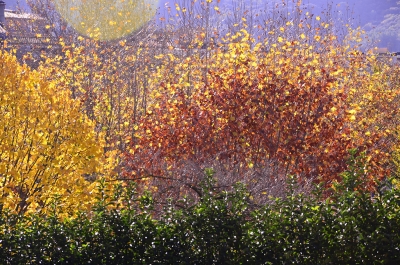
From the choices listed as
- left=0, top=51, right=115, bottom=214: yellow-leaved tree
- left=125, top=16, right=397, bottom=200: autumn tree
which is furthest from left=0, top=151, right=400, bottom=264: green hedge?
left=125, top=16, right=397, bottom=200: autumn tree

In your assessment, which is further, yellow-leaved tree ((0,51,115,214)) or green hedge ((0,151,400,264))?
yellow-leaved tree ((0,51,115,214))

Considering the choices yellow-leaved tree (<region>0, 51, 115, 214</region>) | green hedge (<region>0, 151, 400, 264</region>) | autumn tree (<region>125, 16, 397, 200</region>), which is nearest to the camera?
green hedge (<region>0, 151, 400, 264</region>)

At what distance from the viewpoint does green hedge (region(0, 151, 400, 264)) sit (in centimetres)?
475

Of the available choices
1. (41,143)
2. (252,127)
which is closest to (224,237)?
(41,143)

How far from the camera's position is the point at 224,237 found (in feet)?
16.0

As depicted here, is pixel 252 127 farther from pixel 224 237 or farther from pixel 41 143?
pixel 224 237

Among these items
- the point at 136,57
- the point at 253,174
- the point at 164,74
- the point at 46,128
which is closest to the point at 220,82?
the point at 253,174

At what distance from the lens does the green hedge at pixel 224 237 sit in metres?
4.75

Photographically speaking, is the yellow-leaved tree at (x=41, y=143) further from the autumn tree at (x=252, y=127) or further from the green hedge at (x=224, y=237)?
the green hedge at (x=224, y=237)

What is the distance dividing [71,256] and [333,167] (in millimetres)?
6948

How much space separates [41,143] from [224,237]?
5230mm

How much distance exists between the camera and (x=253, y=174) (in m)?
9.43

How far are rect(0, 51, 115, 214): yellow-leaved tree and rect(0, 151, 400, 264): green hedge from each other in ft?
13.8

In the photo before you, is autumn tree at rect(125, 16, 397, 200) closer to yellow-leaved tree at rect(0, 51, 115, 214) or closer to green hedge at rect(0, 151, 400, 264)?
yellow-leaved tree at rect(0, 51, 115, 214)
